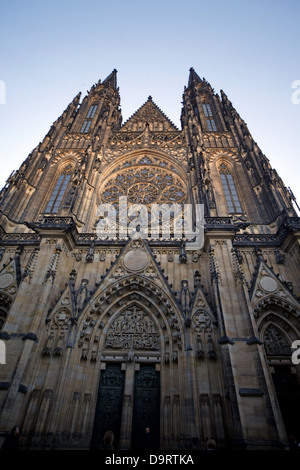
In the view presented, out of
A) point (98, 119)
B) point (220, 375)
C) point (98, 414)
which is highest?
point (98, 119)

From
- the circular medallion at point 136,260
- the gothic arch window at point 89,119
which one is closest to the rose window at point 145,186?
the circular medallion at point 136,260

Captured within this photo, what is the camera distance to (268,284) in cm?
977

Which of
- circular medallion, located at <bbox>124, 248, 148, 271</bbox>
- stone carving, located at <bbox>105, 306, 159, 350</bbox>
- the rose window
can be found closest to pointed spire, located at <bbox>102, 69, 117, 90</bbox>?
the rose window

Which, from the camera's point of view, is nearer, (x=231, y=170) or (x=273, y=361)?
(x=273, y=361)

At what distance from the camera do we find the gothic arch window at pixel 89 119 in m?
20.2

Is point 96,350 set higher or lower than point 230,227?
lower

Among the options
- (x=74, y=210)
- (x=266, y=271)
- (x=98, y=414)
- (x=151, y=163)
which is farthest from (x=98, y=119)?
(x=98, y=414)

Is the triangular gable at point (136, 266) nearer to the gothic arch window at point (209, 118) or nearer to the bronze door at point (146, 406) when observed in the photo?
the bronze door at point (146, 406)

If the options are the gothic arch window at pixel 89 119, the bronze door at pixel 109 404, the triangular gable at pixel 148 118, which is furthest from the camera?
the triangular gable at pixel 148 118

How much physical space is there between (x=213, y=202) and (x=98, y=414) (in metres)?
9.35

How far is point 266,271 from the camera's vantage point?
33.1 ft

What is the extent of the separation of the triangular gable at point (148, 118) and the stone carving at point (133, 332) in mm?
14821

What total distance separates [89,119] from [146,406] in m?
20.4

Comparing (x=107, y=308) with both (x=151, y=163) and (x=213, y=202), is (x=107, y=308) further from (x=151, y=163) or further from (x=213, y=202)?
(x=151, y=163)
